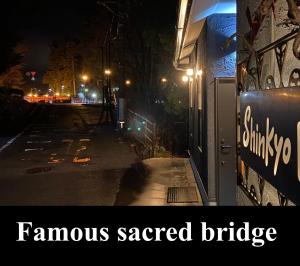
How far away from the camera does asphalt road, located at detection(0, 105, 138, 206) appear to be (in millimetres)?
9070

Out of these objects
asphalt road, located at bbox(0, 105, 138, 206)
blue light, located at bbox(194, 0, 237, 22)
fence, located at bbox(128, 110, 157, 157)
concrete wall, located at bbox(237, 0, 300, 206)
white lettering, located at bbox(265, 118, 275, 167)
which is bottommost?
asphalt road, located at bbox(0, 105, 138, 206)

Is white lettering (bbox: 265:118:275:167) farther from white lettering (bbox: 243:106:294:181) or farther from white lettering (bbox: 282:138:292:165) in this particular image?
white lettering (bbox: 282:138:292:165)

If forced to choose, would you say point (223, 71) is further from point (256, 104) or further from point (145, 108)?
point (145, 108)

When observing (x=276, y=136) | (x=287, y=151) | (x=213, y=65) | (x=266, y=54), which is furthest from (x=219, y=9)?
(x=287, y=151)

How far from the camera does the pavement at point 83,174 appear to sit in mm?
8906

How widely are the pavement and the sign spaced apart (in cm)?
513

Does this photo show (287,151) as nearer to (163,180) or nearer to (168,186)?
(168,186)

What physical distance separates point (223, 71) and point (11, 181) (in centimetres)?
651

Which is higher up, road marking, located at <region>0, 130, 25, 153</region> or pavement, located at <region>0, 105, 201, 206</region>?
road marking, located at <region>0, 130, 25, 153</region>

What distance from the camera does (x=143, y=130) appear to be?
17.9m

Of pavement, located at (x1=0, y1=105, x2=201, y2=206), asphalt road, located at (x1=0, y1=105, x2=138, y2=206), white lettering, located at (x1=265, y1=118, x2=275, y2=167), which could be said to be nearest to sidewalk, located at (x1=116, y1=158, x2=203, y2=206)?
pavement, located at (x1=0, y1=105, x2=201, y2=206)

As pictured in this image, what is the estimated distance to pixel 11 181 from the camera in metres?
11.0

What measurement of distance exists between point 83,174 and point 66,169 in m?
1.00

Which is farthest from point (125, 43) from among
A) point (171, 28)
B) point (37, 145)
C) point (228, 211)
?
point (228, 211)
